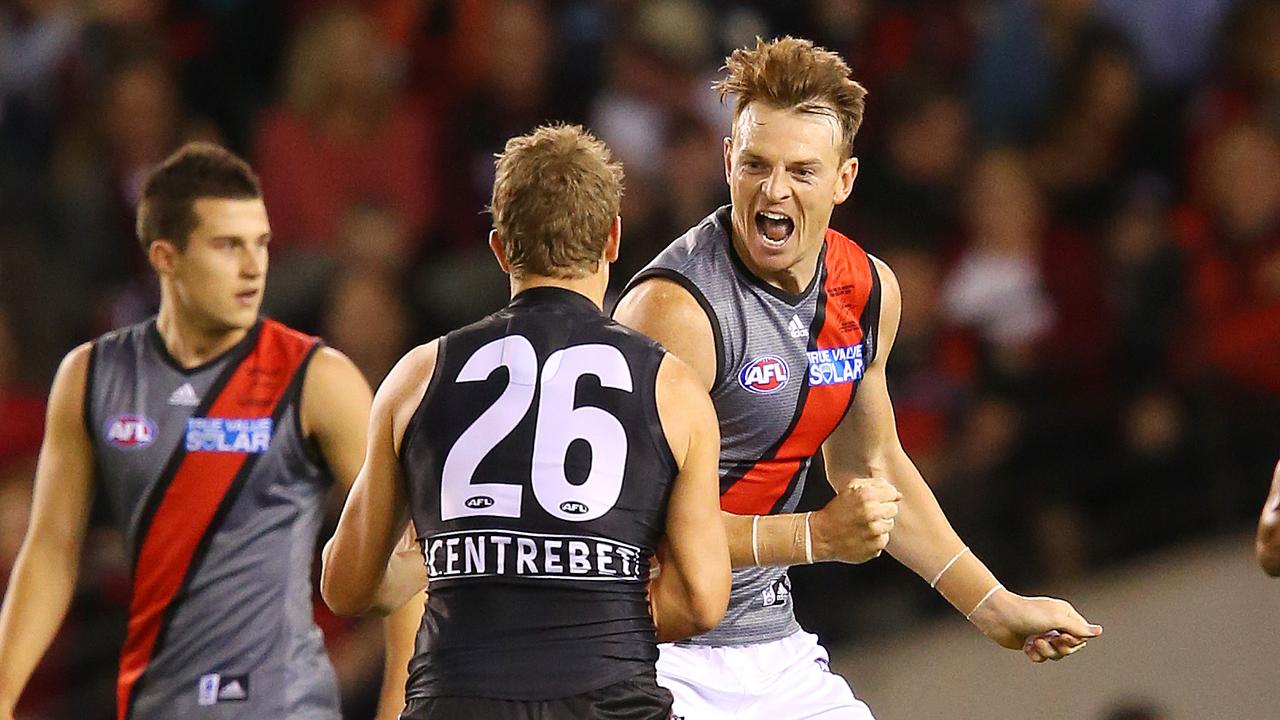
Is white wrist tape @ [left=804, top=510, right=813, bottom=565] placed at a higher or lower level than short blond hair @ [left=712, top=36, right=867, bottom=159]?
lower

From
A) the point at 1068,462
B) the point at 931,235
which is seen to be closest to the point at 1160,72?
the point at 931,235

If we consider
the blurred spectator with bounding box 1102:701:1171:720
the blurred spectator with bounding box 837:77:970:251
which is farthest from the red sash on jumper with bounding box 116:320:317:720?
the blurred spectator with bounding box 837:77:970:251

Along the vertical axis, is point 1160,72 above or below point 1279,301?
above

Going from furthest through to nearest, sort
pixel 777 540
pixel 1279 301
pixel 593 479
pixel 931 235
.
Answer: pixel 931 235, pixel 1279 301, pixel 777 540, pixel 593 479

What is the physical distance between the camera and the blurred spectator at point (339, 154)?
903cm

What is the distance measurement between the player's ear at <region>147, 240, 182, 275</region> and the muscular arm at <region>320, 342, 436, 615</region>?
4.52 ft

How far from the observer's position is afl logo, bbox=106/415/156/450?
4699mm

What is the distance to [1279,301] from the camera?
773 centimetres

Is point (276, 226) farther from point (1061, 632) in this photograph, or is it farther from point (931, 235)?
point (1061, 632)

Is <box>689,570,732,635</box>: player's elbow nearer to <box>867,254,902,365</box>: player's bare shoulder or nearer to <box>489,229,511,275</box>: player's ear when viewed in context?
<box>489,229,511,275</box>: player's ear

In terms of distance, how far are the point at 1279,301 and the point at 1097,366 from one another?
77cm

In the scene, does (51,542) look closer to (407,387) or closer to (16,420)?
(407,387)

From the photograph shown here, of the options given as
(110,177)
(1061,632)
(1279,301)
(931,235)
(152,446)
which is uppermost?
(110,177)

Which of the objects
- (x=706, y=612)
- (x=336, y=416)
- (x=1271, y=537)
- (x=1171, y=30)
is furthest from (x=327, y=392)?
(x=1171, y=30)
